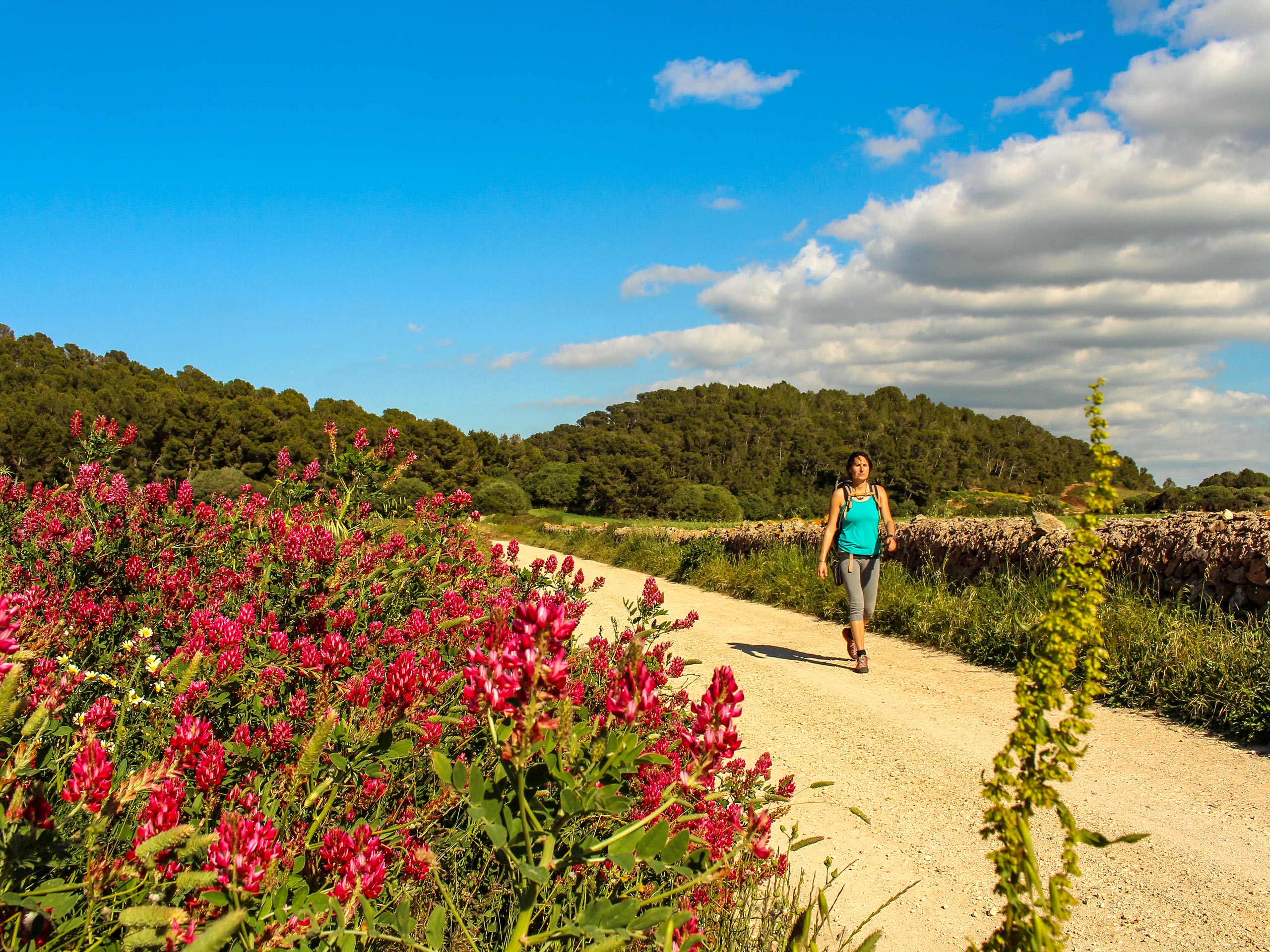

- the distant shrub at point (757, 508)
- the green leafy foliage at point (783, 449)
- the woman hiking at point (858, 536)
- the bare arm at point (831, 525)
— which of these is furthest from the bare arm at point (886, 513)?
the distant shrub at point (757, 508)

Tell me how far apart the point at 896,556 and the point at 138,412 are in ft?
136

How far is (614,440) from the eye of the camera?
2714 inches

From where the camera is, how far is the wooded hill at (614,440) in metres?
37.9

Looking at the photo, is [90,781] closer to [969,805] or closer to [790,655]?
[969,805]

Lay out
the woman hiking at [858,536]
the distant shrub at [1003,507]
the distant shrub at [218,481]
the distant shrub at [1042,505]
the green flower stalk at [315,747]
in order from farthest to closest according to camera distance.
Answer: the distant shrub at [1003,507] < the distant shrub at [218,481] < the distant shrub at [1042,505] < the woman hiking at [858,536] < the green flower stalk at [315,747]

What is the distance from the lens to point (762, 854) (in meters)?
1.83

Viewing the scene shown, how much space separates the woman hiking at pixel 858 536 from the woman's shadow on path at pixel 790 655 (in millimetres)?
134

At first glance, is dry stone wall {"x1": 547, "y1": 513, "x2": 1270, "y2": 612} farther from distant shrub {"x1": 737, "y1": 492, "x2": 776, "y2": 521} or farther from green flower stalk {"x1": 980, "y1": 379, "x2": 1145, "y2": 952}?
distant shrub {"x1": 737, "y1": 492, "x2": 776, "y2": 521}

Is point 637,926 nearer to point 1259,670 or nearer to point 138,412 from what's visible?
point 1259,670

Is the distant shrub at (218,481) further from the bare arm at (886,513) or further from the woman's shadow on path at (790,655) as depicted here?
A: the bare arm at (886,513)

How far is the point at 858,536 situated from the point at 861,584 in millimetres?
458

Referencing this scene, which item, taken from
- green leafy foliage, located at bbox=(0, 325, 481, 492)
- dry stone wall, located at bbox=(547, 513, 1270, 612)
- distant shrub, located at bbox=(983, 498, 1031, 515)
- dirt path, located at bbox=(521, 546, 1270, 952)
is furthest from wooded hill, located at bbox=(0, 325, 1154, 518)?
dirt path, located at bbox=(521, 546, 1270, 952)

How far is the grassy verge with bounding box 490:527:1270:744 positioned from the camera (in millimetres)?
4832

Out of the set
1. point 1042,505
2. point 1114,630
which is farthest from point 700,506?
point 1114,630
